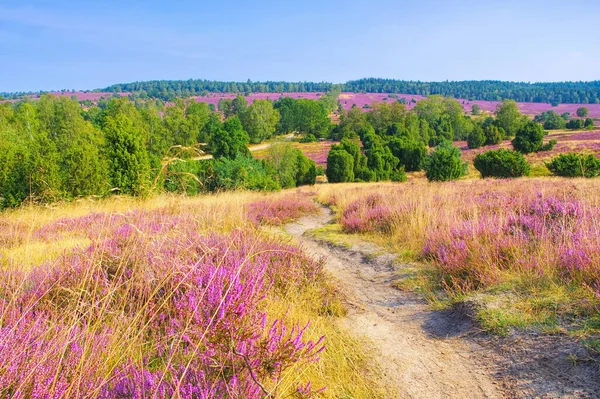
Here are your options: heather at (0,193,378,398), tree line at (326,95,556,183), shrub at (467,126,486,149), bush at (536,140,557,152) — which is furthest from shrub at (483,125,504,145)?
heather at (0,193,378,398)

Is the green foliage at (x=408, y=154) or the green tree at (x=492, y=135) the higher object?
the green tree at (x=492, y=135)

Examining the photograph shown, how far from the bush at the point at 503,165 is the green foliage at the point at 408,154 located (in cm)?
1888

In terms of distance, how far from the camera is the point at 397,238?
25.9 ft

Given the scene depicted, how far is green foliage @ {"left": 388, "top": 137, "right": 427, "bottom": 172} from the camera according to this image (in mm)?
54969

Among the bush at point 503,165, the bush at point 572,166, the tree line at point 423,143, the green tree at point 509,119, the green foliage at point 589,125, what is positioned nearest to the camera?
the bush at point 572,166

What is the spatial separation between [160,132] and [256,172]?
1743 inches

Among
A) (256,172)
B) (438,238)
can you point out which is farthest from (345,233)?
(256,172)

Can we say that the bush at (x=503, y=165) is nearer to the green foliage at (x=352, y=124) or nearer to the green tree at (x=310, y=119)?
the green foliage at (x=352, y=124)

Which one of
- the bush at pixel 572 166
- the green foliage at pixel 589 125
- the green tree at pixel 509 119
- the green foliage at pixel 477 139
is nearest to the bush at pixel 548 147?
the green foliage at pixel 477 139

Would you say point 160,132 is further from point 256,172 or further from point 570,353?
point 570,353

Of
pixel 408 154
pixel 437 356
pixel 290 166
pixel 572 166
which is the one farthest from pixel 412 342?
pixel 408 154

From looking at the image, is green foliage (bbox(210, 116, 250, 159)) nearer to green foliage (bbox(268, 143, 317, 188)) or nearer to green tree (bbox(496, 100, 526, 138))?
green foliage (bbox(268, 143, 317, 188))

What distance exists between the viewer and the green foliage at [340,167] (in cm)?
4566

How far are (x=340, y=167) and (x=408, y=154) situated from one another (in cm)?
1570
